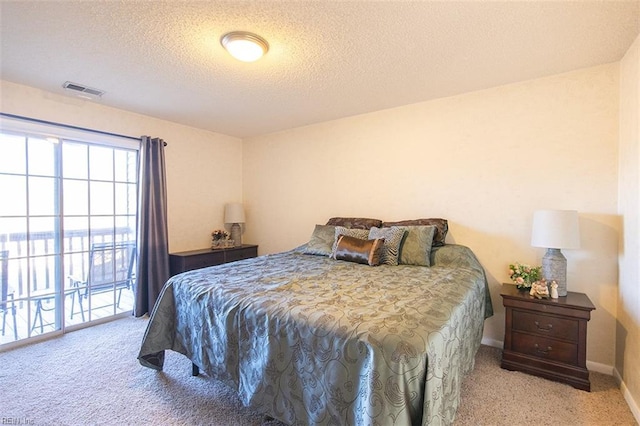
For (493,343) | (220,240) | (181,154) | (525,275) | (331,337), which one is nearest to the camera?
(331,337)

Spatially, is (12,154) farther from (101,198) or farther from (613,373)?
(613,373)

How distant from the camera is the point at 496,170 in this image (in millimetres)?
2701

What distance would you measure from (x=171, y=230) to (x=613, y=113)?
4.61 metres

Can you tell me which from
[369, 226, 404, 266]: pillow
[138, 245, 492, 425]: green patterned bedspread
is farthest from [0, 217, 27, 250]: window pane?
[369, 226, 404, 266]: pillow

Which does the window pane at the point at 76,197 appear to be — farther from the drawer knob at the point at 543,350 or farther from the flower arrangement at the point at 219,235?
the drawer knob at the point at 543,350

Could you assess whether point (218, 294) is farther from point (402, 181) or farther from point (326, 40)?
point (402, 181)

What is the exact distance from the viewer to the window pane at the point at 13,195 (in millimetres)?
2654

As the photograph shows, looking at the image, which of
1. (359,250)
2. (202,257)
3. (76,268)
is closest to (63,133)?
(76,268)

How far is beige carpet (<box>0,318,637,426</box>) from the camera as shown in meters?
1.75

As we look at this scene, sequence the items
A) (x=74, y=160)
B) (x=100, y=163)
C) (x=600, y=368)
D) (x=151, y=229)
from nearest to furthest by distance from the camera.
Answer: (x=600, y=368)
(x=74, y=160)
(x=100, y=163)
(x=151, y=229)

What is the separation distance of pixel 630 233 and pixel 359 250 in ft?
6.23

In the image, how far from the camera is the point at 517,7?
1.63 meters

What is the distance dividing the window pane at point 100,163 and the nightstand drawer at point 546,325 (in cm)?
429

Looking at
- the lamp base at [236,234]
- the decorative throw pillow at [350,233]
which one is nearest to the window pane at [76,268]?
the lamp base at [236,234]
